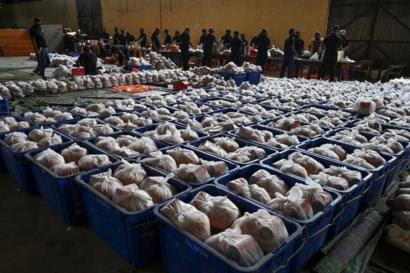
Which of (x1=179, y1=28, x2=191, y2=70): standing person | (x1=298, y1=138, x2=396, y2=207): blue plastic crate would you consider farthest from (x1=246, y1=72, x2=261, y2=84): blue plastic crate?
(x1=298, y1=138, x2=396, y2=207): blue plastic crate

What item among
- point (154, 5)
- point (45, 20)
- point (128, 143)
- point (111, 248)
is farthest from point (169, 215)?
point (45, 20)

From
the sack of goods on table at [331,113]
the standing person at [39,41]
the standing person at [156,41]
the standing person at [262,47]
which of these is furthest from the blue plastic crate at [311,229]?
the standing person at [156,41]

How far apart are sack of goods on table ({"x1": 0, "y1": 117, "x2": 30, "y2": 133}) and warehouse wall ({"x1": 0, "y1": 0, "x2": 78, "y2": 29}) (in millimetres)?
24775

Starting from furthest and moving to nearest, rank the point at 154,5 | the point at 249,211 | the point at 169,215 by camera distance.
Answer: the point at 154,5
the point at 249,211
the point at 169,215

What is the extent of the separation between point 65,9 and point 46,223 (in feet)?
92.4

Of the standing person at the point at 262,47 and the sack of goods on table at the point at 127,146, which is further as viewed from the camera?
the standing person at the point at 262,47

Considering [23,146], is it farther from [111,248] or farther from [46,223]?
[111,248]

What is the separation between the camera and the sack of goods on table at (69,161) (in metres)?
2.29

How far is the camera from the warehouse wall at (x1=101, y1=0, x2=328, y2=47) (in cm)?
1291

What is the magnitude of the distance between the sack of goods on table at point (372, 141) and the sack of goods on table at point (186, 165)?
148 cm

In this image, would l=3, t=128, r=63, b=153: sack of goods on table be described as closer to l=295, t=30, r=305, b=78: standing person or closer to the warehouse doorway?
l=295, t=30, r=305, b=78: standing person

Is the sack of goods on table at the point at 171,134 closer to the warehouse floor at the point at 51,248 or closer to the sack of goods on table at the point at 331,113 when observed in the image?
the warehouse floor at the point at 51,248

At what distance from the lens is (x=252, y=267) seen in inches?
53.8

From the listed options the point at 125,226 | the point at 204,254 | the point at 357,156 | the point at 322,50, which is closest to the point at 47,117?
the point at 125,226
